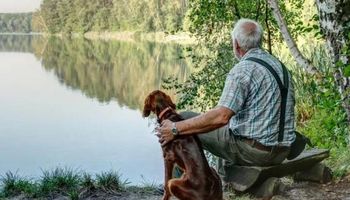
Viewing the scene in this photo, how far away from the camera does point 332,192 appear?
5.27m

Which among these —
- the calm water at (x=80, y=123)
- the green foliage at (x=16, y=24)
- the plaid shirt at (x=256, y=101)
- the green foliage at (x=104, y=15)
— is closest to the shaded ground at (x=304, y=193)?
the plaid shirt at (x=256, y=101)

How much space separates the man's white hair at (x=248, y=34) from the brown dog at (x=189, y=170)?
0.69 m

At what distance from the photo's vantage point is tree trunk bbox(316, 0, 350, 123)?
5.11 metres

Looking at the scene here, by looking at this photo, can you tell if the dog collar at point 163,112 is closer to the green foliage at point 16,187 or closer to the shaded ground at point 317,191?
the shaded ground at point 317,191

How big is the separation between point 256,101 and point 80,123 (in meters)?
15.6

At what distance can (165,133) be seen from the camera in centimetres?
392

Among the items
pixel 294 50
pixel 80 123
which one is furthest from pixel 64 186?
pixel 80 123

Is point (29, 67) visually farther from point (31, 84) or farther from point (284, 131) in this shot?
point (284, 131)

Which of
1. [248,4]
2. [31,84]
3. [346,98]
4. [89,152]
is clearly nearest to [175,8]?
[31,84]

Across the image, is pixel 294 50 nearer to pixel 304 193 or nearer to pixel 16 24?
pixel 304 193

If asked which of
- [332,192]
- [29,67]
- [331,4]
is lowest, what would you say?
[29,67]

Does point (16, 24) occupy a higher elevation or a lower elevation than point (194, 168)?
lower

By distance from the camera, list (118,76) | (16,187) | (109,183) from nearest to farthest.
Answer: (109,183), (16,187), (118,76)

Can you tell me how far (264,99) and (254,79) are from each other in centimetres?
19
